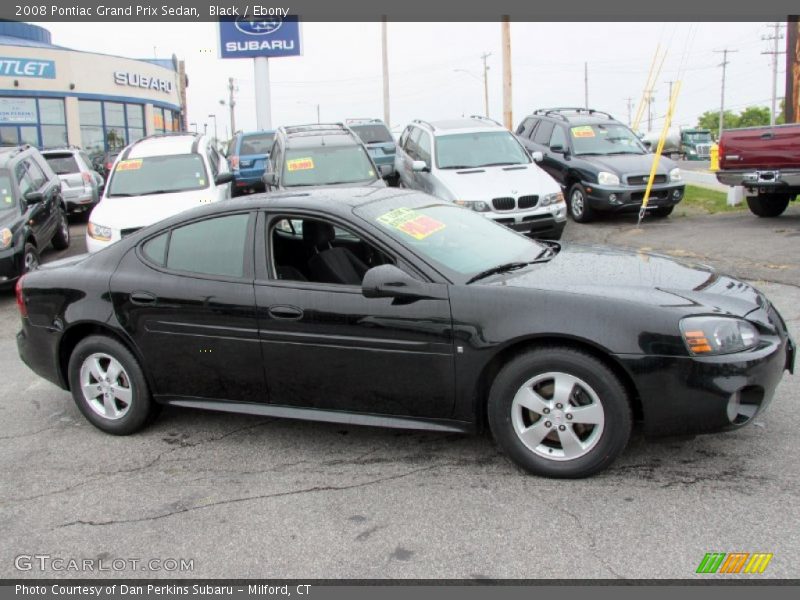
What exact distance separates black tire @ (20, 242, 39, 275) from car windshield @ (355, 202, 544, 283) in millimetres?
6758

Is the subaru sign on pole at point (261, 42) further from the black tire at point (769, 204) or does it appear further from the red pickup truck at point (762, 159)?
the red pickup truck at point (762, 159)

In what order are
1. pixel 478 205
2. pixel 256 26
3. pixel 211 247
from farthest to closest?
1. pixel 256 26
2. pixel 478 205
3. pixel 211 247

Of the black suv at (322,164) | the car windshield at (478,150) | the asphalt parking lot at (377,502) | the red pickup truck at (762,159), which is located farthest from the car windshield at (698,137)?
the asphalt parking lot at (377,502)

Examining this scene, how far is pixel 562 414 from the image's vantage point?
13.1ft

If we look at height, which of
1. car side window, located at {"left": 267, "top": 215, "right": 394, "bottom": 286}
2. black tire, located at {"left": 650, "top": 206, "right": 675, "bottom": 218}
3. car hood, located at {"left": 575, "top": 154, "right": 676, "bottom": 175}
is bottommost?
black tire, located at {"left": 650, "top": 206, "right": 675, "bottom": 218}

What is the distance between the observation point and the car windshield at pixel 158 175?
11.5m

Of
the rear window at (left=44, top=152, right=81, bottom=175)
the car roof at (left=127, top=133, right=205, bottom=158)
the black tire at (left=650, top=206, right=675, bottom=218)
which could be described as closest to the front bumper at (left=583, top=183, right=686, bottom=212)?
the black tire at (left=650, top=206, right=675, bottom=218)

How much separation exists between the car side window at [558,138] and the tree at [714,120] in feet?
353

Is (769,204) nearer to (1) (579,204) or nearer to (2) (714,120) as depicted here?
(1) (579,204)

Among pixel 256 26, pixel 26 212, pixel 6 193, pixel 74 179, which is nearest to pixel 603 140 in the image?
pixel 26 212

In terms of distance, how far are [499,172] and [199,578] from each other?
9640 mm

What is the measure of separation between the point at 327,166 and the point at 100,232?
11.6 feet

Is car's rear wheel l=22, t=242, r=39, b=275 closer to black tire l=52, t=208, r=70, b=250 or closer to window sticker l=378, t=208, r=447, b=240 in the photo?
black tire l=52, t=208, r=70, b=250

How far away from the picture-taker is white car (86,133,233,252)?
1034cm
